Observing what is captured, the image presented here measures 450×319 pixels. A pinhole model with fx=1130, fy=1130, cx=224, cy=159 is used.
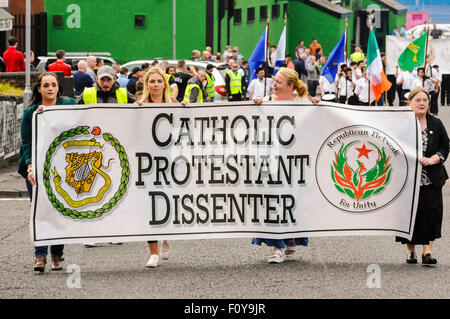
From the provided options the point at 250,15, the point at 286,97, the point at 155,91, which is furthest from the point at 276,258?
the point at 250,15

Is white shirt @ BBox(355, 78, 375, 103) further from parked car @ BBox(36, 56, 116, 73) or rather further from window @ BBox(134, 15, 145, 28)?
window @ BBox(134, 15, 145, 28)

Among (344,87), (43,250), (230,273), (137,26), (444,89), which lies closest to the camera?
(230,273)

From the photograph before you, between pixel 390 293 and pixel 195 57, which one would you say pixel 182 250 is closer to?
pixel 390 293

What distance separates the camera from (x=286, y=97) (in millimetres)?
9906

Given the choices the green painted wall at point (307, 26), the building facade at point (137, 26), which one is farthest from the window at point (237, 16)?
the green painted wall at point (307, 26)

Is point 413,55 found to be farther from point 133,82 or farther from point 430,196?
point 430,196

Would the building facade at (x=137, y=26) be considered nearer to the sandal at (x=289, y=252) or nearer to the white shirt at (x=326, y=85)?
the white shirt at (x=326, y=85)

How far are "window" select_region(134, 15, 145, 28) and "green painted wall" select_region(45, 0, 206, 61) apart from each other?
13 centimetres

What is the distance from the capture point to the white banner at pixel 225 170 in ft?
31.0

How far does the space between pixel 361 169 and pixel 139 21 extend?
111 ft

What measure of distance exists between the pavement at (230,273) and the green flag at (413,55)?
1092 cm

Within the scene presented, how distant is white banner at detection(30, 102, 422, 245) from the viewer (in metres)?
9.46

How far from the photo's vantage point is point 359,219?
9656mm

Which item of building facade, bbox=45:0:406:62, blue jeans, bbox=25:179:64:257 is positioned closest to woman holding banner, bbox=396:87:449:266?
blue jeans, bbox=25:179:64:257
